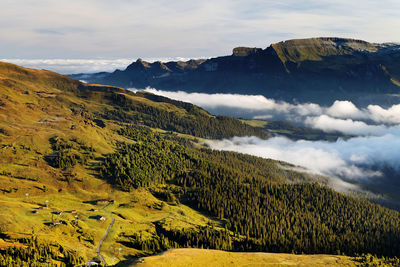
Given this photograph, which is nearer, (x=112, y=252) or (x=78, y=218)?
(x=112, y=252)

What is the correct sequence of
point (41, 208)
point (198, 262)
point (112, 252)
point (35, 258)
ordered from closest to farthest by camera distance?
point (35, 258)
point (198, 262)
point (112, 252)
point (41, 208)

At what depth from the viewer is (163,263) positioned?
489 feet

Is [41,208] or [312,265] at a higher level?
[41,208]

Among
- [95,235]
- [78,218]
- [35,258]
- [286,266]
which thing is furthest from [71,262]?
[286,266]

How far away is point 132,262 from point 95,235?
45.3 m

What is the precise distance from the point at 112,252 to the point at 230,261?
212ft

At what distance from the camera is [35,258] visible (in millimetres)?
133750

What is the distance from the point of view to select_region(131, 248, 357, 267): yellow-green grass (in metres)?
152

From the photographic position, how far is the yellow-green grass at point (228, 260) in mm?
152000

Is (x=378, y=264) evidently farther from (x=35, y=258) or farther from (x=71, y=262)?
(x=35, y=258)

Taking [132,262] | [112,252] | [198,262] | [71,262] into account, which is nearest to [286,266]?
[198,262]

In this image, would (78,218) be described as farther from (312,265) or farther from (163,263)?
(312,265)

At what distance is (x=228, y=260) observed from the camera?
540 ft

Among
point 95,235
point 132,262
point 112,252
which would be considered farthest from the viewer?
point 95,235
